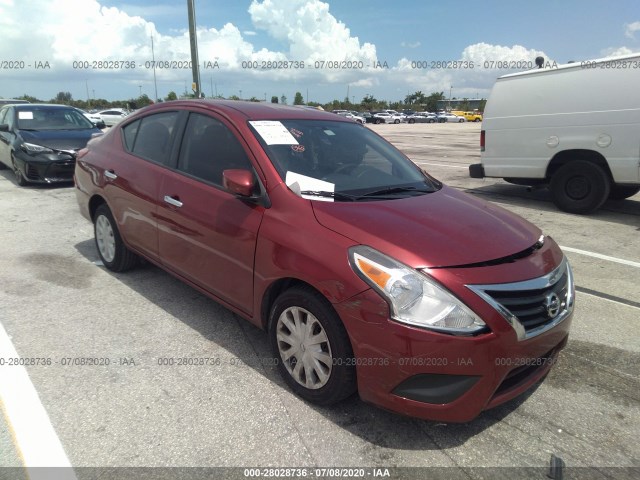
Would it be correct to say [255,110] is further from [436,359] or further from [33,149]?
[33,149]

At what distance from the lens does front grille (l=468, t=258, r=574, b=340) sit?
2.25 m

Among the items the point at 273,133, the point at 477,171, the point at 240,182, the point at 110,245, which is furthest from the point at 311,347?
the point at 477,171

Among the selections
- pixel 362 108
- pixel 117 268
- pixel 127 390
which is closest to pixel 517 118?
pixel 117 268

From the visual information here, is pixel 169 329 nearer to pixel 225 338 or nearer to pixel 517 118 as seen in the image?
pixel 225 338

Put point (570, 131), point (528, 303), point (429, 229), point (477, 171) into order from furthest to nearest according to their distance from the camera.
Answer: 1. point (477, 171)
2. point (570, 131)
3. point (429, 229)
4. point (528, 303)

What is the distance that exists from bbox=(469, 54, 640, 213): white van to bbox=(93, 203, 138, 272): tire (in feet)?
20.4

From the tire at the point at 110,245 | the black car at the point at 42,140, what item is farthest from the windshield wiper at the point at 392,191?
the black car at the point at 42,140

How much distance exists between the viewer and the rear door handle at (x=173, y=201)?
137 inches

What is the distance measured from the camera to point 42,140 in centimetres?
911

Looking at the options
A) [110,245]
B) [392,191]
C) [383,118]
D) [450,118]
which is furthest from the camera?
[450,118]

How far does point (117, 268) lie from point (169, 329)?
4.68ft

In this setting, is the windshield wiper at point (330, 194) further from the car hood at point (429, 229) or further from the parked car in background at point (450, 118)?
the parked car in background at point (450, 118)

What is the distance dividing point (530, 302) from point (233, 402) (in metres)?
1.73

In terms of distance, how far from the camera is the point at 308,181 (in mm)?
2990
